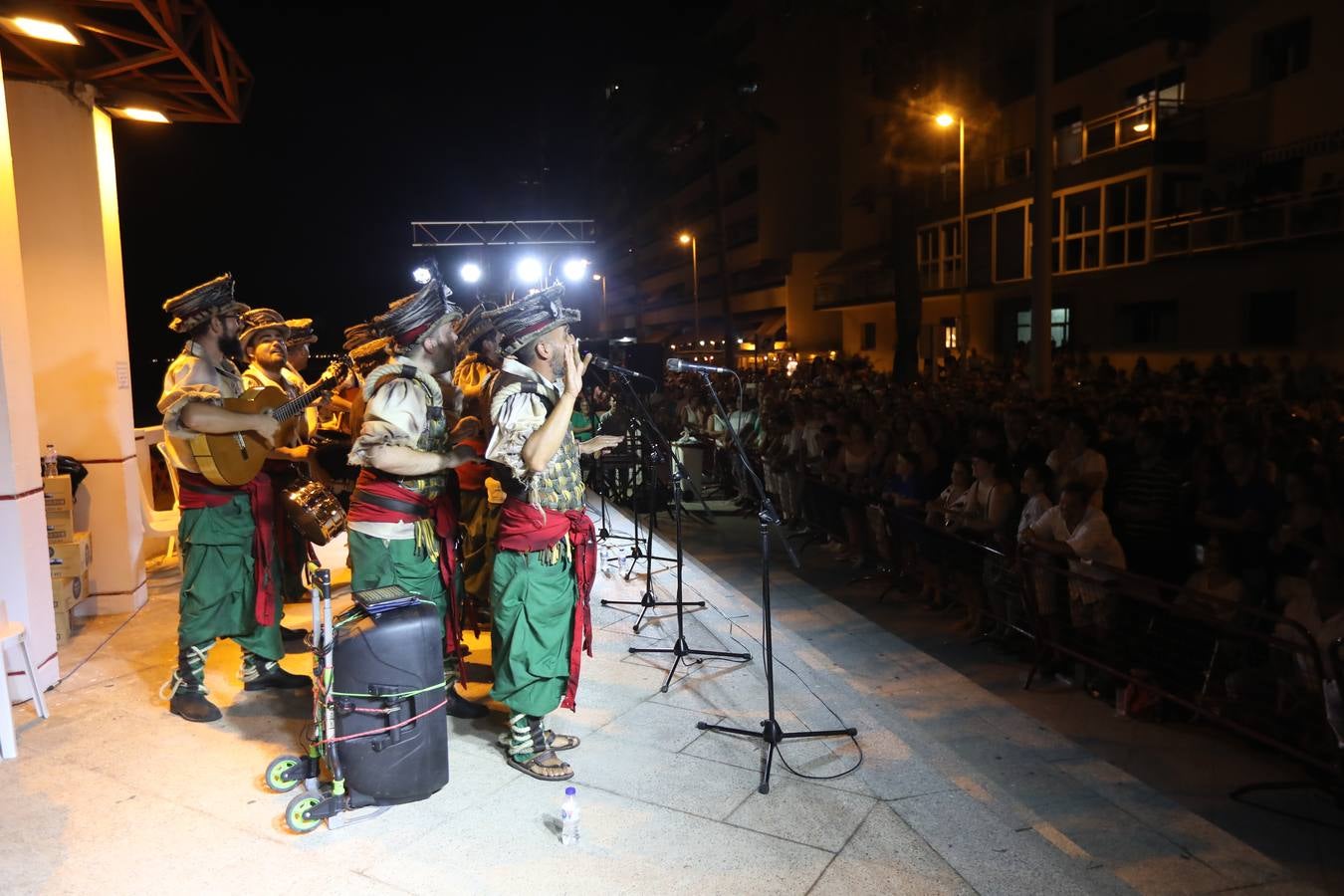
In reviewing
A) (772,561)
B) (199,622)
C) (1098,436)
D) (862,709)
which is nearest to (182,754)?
(199,622)

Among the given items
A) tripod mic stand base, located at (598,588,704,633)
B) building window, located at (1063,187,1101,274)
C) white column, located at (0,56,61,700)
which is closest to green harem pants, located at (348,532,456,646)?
white column, located at (0,56,61,700)

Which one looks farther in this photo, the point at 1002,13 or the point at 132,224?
the point at 1002,13

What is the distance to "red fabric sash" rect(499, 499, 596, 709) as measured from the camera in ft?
12.5

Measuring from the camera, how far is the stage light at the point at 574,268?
24375 millimetres

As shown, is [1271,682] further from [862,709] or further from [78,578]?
[78,578]

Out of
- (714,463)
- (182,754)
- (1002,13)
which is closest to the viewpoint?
(182,754)

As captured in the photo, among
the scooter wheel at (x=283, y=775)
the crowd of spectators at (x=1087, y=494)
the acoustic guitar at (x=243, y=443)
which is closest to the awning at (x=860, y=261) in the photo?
the crowd of spectators at (x=1087, y=494)

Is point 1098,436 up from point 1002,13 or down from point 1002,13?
down

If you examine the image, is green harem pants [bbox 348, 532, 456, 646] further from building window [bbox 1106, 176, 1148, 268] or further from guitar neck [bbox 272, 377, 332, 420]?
building window [bbox 1106, 176, 1148, 268]

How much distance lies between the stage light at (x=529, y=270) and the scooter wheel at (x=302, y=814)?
815 inches

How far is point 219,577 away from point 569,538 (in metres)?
1.93

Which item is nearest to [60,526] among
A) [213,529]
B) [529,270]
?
[213,529]

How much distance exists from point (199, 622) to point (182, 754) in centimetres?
69

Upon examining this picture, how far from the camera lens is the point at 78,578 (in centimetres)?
593
